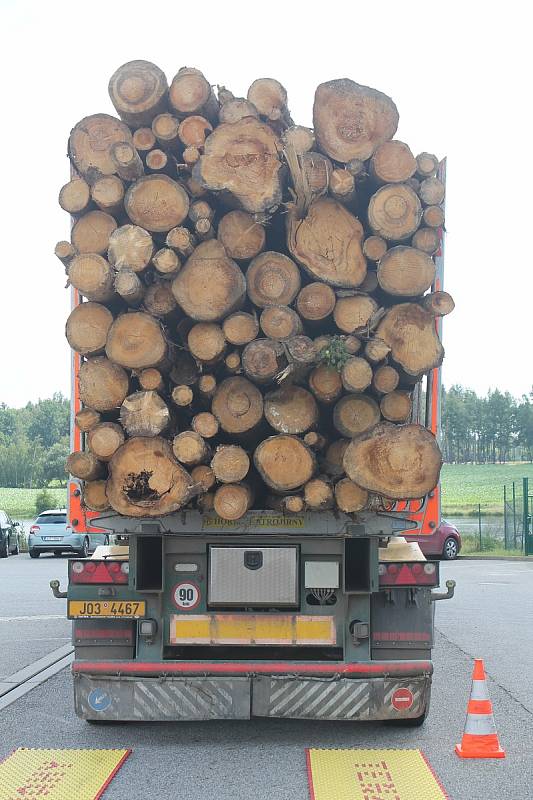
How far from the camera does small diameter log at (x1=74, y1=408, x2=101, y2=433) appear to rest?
6176 millimetres

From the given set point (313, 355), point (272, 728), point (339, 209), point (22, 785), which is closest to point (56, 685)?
point (272, 728)

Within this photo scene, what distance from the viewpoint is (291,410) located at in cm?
609

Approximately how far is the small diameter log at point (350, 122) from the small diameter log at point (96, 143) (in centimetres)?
129

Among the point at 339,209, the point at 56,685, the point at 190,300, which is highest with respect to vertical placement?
the point at 339,209

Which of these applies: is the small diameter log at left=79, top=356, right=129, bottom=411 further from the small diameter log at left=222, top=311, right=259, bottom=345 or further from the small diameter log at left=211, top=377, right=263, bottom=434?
the small diameter log at left=222, top=311, right=259, bottom=345

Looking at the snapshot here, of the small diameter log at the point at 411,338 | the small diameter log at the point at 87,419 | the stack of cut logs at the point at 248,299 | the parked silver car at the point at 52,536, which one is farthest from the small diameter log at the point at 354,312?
the parked silver car at the point at 52,536

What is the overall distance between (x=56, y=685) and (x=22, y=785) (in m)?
2.98

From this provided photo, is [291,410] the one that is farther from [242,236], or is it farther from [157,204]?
[157,204]

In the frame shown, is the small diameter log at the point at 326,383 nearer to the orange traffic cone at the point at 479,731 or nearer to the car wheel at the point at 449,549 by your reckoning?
the orange traffic cone at the point at 479,731

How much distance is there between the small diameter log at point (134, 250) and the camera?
6078 mm

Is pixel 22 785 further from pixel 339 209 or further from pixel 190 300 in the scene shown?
pixel 339 209

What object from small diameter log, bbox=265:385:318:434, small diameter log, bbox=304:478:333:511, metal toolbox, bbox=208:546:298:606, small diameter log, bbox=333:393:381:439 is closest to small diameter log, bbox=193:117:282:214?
small diameter log, bbox=265:385:318:434

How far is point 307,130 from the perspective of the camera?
6.23m

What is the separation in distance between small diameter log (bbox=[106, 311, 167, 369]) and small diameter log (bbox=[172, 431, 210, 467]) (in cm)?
50
